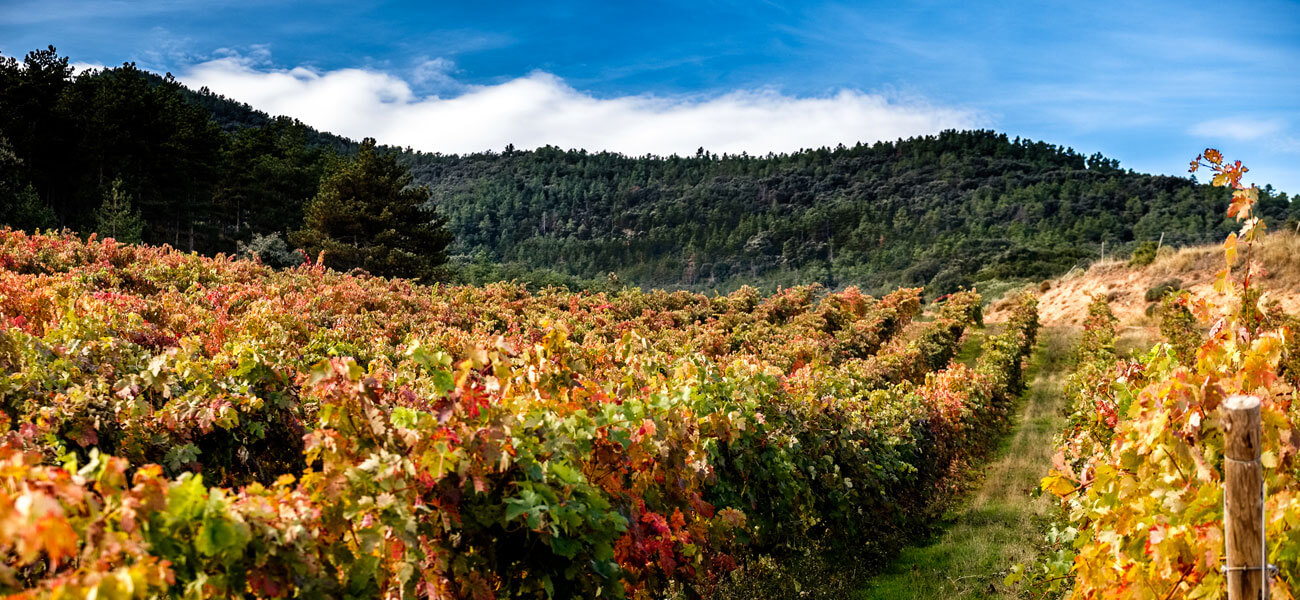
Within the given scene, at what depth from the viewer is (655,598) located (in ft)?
14.8

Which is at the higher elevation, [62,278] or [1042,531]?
[62,278]

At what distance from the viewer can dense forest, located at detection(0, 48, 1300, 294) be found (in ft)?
122

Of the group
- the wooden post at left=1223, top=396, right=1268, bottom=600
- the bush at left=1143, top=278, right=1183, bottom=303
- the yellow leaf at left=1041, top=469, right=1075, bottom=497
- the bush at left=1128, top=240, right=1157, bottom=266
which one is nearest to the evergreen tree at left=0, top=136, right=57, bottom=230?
the yellow leaf at left=1041, top=469, right=1075, bottom=497

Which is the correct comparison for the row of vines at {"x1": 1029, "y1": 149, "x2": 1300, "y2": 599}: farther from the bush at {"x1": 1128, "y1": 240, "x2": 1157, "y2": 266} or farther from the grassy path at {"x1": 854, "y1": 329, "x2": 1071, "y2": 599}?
the bush at {"x1": 1128, "y1": 240, "x2": 1157, "y2": 266}

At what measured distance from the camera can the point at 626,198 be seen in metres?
113

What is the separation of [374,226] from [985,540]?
32.9 meters

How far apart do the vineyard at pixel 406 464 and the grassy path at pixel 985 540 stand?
0.42 metres

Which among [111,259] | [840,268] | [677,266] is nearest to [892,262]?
[840,268]

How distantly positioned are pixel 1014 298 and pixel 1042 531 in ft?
126

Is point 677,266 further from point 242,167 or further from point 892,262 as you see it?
point 242,167

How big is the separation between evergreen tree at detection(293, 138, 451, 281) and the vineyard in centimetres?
2395

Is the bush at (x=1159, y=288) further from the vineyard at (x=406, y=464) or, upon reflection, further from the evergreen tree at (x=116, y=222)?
the evergreen tree at (x=116, y=222)

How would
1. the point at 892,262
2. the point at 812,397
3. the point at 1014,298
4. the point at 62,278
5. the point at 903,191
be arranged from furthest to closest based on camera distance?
the point at 903,191
the point at 892,262
the point at 1014,298
the point at 62,278
the point at 812,397

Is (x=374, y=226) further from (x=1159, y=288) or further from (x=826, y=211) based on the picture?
(x=826, y=211)
